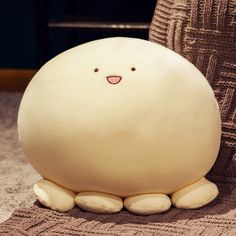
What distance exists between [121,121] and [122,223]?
17 centimetres

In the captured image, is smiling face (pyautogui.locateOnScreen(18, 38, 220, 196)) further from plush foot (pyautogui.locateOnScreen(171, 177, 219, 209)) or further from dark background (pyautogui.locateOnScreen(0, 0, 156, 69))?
dark background (pyautogui.locateOnScreen(0, 0, 156, 69))

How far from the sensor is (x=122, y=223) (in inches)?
36.2

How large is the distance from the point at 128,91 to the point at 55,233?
0.83 feet

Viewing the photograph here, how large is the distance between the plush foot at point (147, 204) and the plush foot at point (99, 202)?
21mm

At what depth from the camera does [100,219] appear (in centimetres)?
93

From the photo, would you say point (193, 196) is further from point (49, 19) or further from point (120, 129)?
point (49, 19)

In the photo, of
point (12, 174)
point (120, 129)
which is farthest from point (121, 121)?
point (12, 174)

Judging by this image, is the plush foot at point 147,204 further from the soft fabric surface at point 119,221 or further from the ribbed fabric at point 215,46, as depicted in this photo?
the ribbed fabric at point 215,46

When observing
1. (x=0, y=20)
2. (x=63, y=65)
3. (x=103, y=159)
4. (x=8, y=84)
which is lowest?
(x=8, y=84)

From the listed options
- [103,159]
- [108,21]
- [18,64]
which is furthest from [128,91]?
[18,64]

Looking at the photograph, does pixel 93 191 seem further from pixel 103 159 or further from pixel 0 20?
pixel 0 20

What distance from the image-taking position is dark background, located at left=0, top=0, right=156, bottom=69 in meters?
2.10

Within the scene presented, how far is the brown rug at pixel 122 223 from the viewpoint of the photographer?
2.92 ft

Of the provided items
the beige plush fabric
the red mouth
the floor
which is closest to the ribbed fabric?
the beige plush fabric
